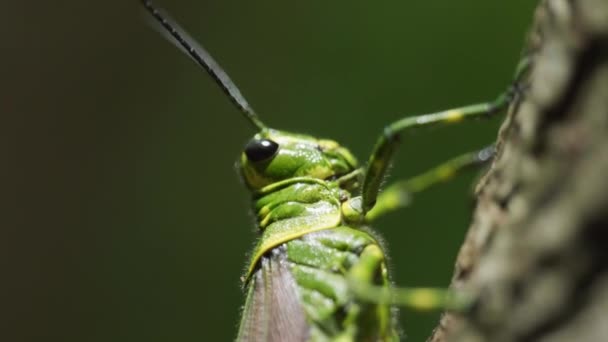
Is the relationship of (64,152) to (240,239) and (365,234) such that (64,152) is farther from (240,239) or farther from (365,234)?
(365,234)

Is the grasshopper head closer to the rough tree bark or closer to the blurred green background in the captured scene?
the rough tree bark

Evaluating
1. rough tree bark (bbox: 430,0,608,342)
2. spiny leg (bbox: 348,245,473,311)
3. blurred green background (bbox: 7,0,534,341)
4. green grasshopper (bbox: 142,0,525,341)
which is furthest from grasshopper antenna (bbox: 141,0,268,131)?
blurred green background (bbox: 7,0,534,341)

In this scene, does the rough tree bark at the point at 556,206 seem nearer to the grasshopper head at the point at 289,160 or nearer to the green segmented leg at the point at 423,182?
the green segmented leg at the point at 423,182

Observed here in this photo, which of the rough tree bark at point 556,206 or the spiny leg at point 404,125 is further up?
the rough tree bark at point 556,206

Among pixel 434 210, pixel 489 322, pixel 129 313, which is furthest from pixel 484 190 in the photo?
pixel 129 313

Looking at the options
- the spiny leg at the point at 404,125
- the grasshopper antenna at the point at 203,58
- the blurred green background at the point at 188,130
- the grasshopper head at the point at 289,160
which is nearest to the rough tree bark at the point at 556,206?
the spiny leg at the point at 404,125

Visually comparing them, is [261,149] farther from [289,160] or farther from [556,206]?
[556,206]
